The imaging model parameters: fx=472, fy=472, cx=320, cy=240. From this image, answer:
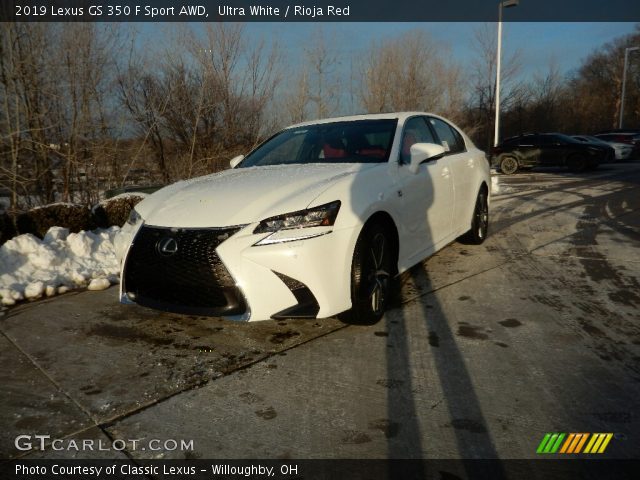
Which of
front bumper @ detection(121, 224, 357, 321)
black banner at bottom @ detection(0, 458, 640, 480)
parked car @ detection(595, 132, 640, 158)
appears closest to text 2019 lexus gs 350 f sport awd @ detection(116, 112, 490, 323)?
front bumper @ detection(121, 224, 357, 321)

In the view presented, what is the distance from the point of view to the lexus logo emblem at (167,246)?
9.41ft

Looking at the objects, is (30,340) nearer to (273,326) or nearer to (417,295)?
(273,326)

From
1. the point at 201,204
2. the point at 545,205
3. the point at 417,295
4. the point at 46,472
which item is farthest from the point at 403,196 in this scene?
the point at 545,205

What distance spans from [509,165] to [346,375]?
1651 centimetres

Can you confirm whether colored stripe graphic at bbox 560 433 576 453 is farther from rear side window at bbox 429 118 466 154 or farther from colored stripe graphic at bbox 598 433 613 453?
rear side window at bbox 429 118 466 154

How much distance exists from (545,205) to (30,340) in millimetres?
8334

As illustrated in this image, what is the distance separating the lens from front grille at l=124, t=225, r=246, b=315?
2.76 metres

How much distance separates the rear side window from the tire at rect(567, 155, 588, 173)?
1302cm

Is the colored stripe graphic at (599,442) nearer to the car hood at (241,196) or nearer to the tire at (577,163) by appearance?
the car hood at (241,196)

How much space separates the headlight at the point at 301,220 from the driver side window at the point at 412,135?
110cm

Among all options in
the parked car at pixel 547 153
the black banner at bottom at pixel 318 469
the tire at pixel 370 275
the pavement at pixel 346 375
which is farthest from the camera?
the parked car at pixel 547 153

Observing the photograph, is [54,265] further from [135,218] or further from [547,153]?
[547,153]

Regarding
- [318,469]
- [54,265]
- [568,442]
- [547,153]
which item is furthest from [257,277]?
[547,153]

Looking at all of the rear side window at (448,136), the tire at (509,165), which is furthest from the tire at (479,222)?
the tire at (509,165)
